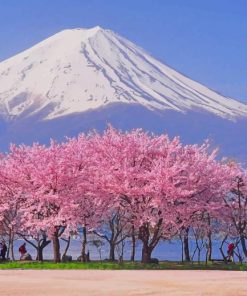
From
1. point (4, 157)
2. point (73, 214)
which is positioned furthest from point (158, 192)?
point (4, 157)

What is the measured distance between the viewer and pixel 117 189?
4212 cm

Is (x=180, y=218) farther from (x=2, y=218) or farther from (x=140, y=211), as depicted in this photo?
(x=2, y=218)

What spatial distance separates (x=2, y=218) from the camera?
151 feet

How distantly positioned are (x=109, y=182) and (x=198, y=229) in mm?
9978
